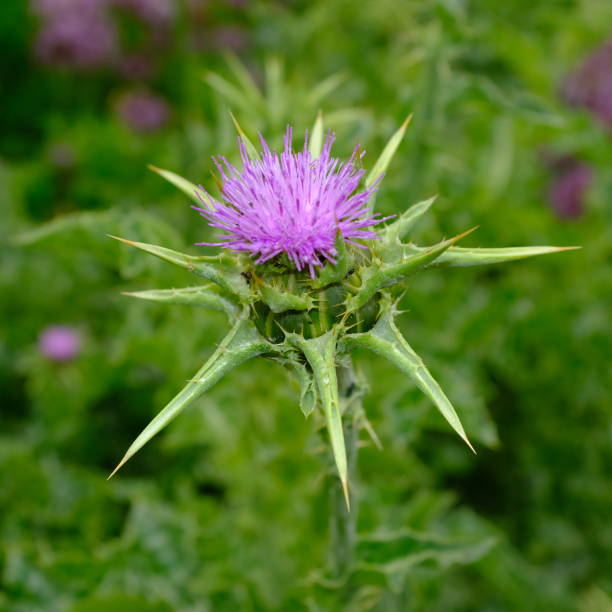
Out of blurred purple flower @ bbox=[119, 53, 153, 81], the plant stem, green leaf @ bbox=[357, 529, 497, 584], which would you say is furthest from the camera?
blurred purple flower @ bbox=[119, 53, 153, 81]

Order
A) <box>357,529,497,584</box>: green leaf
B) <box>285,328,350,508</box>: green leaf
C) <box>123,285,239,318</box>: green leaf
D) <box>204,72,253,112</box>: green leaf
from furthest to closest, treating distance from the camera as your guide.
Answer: <box>204,72,253,112</box>: green leaf, <box>357,529,497,584</box>: green leaf, <box>123,285,239,318</box>: green leaf, <box>285,328,350,508</box>: green leaf

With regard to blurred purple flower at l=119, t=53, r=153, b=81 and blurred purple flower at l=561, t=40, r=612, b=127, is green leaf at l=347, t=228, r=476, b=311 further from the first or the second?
blurred purple flower at l=119, t=53, r=153, b=81

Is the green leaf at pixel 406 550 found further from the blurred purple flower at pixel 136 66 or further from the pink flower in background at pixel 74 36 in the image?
the blurred purple flower at pixel 136 66

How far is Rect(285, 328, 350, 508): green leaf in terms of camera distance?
1.27 m

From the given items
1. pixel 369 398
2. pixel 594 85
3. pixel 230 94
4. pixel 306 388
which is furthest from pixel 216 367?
pixel 594 85

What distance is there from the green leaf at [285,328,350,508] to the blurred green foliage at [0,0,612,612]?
471 mm

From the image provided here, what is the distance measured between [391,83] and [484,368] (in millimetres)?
1848

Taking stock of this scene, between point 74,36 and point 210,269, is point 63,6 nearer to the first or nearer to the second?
point 74,36

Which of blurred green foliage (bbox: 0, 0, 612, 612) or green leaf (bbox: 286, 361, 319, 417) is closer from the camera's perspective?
green leaf (bbox: 286, 361, 319, 417)

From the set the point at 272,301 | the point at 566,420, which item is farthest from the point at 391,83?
the point at 272,301

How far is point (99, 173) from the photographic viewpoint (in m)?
4.31

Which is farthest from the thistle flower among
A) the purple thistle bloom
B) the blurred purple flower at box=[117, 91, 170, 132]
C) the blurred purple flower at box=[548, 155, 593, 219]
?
the blurred purple flower at box=[117, 91, 170, 132]

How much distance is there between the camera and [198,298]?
4.96ft

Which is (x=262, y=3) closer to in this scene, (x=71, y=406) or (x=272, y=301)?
(x=71, y=406)
